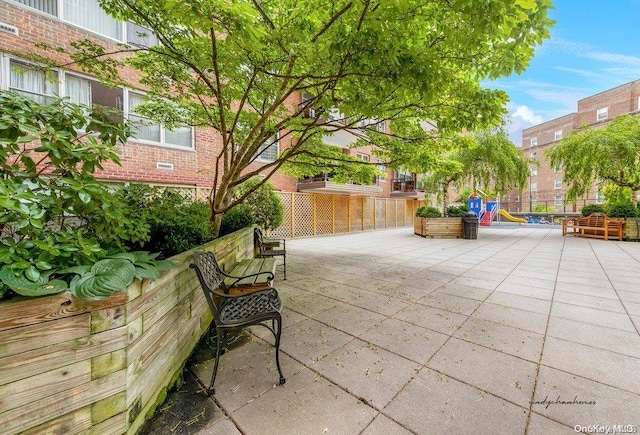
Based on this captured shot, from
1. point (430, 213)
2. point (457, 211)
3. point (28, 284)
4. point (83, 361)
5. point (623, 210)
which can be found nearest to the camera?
point (28, 284)

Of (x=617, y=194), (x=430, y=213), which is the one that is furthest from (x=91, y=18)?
(x=617, y=194)

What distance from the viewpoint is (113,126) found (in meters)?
2.06

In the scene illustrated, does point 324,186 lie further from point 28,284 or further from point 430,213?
point 28,284

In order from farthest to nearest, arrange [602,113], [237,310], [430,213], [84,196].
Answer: [602,113], [430,213], [237,310], [84,196]

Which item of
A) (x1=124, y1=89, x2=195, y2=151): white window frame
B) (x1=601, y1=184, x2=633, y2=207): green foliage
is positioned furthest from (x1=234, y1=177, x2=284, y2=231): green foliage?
(x1=601, y1=184, x2=633, y2=207): green foliage

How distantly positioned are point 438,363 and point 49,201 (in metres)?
3.02

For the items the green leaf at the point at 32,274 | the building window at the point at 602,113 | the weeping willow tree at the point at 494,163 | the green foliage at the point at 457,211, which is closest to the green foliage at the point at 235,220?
the green leaf at the point at 32,274

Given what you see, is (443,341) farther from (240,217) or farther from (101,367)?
(240,217)

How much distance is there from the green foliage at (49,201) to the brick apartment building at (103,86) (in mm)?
3240

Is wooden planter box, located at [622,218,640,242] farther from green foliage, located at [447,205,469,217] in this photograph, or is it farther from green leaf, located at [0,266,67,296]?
green leaf, located at [0,266,67,296]

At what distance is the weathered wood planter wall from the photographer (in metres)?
1.19

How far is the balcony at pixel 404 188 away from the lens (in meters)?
19.2

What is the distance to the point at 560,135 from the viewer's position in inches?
1297

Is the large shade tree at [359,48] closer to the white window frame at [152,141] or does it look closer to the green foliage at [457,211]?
the white window frame at [152,141]
